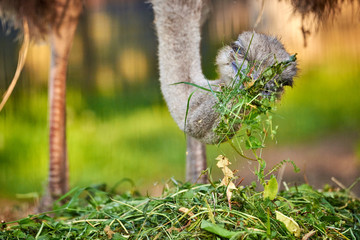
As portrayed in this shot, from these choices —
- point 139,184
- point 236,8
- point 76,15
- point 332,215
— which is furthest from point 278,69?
point 76,15

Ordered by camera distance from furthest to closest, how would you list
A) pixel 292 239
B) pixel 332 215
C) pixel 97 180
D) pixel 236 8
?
1. pixel 97 180
2. pixel 236 8
3. pixel 332 215
4. pixel 292 239

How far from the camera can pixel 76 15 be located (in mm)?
2146

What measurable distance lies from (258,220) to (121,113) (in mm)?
1184

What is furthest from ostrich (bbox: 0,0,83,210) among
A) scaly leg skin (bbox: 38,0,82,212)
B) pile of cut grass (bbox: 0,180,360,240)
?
pile of cut grass (bbox: 0,180,360,240)

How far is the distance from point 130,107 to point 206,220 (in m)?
1.13

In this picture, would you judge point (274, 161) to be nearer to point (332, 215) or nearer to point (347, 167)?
point (347, 167)

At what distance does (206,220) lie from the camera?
1090 millimetres

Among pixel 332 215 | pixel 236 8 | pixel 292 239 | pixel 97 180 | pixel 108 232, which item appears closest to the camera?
pixel 292 239

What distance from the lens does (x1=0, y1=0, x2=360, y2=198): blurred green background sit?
2086 mm

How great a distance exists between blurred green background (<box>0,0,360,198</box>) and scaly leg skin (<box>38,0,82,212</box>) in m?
0.06

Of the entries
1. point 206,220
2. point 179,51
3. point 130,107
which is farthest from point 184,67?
point 130,107

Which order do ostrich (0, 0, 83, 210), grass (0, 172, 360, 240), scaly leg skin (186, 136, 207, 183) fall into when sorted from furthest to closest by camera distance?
ostrich (0, 0, 83, 210), scaly leg skin (186, 136, 207, 183), grass (0, 172, 360, 240)

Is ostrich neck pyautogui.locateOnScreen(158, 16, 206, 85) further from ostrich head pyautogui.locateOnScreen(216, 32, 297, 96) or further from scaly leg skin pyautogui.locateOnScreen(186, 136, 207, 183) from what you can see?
scaly leg skin pyautogui.locateOnScreen(186, 136, 207, 183)

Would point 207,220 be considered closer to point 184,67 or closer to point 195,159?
point 184,67
